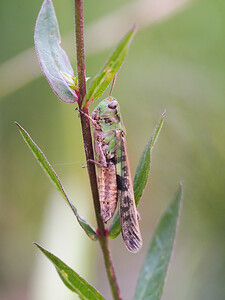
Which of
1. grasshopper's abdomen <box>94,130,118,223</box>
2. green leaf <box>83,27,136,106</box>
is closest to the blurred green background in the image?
grasshopper's abdomen <box>94,130,118,223</box>

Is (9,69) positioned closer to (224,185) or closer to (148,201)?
(148,201)

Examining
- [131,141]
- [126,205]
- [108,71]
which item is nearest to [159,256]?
[126,205]

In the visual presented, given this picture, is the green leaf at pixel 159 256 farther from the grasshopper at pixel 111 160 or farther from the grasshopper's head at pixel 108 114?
the grasshopper's head at pixel 108 114

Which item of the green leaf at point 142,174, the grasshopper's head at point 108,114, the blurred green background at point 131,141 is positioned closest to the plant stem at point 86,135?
the green leaf at point 142,174

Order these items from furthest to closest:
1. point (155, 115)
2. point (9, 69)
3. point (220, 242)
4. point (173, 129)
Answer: point (155, 115) < point (173, 129) < point (9, 69) < point (220, 242)

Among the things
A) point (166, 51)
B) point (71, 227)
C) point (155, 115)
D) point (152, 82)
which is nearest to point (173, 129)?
point (155, 115)

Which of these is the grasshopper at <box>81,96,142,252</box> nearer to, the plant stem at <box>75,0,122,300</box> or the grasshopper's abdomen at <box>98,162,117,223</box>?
the grasshopper's abdomen at <box>98,162,117,223</box>
